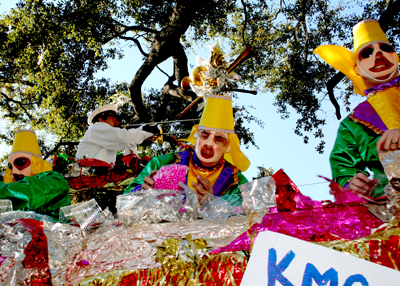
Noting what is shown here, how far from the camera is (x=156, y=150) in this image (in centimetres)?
988

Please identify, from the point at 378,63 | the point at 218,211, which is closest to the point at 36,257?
the point at 218,211

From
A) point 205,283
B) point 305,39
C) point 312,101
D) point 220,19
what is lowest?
point 205,283

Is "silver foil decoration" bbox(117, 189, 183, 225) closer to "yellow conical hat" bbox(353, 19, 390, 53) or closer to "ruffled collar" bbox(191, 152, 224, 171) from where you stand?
"ruffled collar" bbox(191, 152, 224, 171)

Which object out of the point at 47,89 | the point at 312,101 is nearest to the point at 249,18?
A: the point at 312,101

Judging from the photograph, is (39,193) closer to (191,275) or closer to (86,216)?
(86,216)

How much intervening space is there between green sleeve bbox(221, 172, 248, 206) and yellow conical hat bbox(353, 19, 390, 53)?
1.41 meters

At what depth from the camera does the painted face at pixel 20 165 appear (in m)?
3.26

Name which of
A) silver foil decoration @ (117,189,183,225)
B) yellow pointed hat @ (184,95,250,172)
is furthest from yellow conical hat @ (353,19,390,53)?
silver foil decoration @ (117,189,183,225)

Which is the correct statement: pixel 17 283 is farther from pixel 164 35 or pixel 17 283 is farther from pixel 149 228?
pixel 164 35

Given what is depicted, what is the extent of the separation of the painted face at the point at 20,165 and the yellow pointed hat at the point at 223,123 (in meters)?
1.69

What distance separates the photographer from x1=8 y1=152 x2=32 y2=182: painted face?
128 inches

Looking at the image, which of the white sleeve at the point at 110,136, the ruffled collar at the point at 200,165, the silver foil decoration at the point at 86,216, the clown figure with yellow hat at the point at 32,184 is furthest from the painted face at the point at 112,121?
the silver foil decoration at the point at 86,216

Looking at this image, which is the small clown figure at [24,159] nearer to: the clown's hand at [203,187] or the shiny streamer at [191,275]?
the clown's hand at [203,187]

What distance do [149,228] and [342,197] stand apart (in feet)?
3.35
